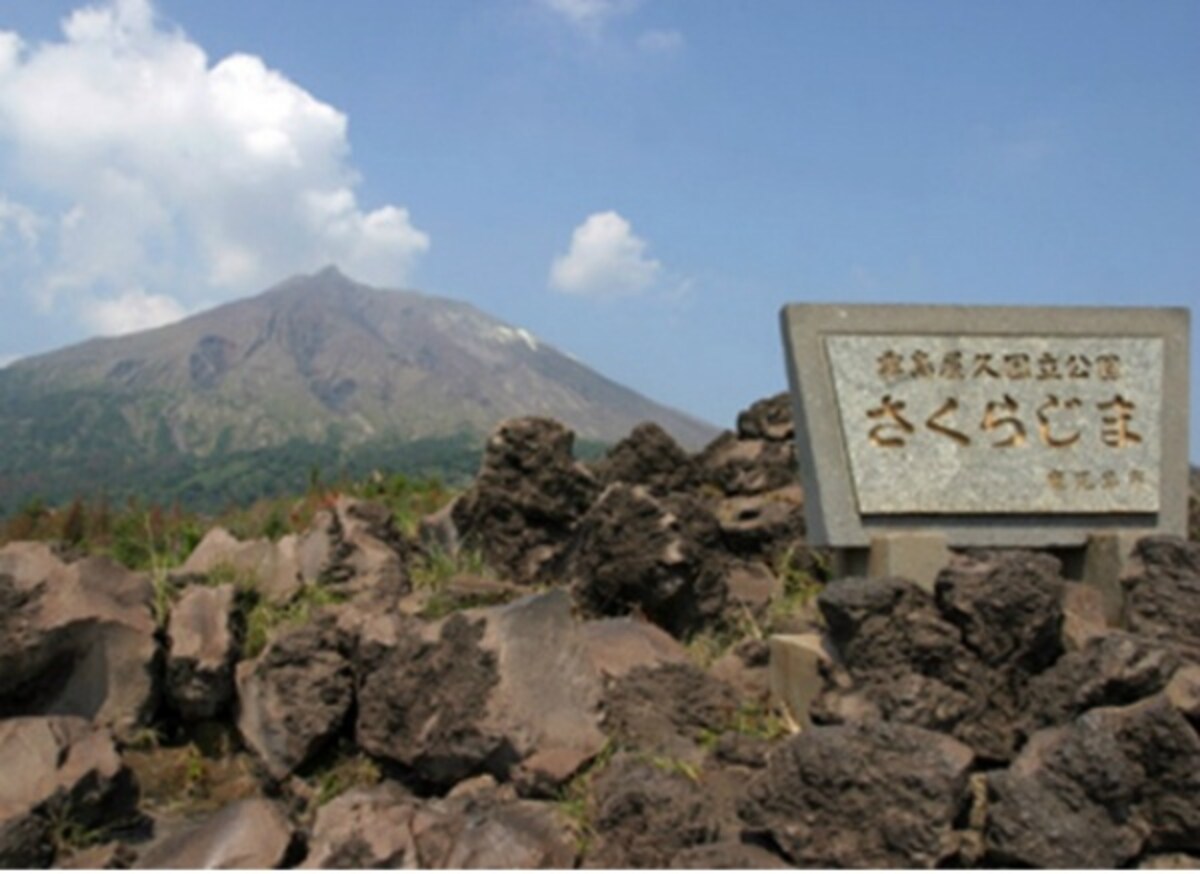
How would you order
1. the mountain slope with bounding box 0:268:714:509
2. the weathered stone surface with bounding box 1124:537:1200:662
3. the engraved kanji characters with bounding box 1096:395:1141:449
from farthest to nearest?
the mountain slope with bounding box 0:268:714:509, the engraved kanji characters with bounding box 1096:395:1141:449, the weathered stone surface with bounding box 1124:537:1200:662

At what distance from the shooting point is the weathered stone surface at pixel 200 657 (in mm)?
5793

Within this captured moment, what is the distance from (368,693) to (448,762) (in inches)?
22.2

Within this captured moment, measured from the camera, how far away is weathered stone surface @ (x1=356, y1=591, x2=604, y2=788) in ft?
16.6

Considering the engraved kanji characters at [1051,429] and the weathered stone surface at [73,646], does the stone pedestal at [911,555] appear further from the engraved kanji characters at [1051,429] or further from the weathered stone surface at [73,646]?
the weathered stone surface at [73,646]

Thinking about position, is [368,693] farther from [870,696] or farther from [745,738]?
[870,696]

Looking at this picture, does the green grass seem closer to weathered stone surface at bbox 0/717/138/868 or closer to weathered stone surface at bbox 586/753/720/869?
weathered stone surface at bbox 0/717/138/868

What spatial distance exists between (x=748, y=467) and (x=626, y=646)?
133 inches

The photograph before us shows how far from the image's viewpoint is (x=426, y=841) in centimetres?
450

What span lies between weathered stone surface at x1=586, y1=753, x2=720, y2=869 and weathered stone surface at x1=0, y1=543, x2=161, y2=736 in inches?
100

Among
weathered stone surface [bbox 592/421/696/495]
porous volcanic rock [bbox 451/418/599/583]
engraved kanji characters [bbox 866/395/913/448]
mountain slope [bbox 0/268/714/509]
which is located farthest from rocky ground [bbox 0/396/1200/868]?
mountain slope [bbox 0/268/714/509]

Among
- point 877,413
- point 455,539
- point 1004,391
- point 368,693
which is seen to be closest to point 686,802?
point 368,693

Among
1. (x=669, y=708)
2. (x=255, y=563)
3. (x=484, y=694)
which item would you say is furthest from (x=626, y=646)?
(x=255, y=563)

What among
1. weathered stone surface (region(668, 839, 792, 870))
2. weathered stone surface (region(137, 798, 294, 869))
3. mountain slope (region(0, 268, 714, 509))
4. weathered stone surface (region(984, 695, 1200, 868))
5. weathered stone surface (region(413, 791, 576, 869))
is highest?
mountain slope (region(0, 268, 714, 509))

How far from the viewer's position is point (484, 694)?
5.15 meters
